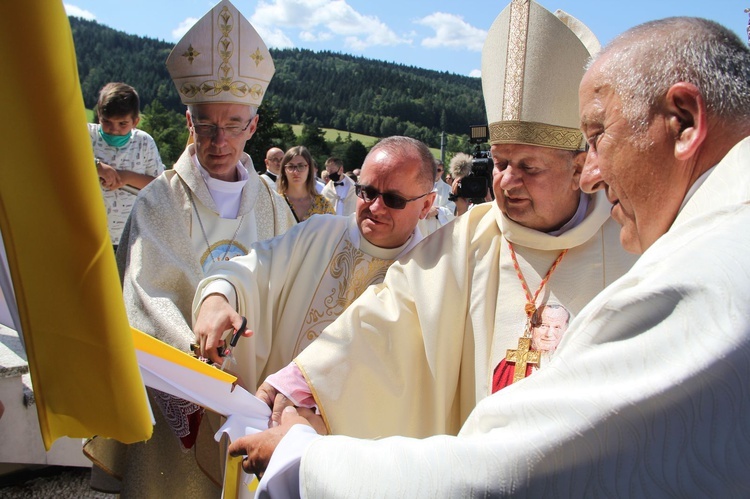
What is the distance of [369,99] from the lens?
9412cm

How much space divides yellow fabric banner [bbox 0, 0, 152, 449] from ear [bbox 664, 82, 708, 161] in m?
1.12

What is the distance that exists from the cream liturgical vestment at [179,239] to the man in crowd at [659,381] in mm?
1738

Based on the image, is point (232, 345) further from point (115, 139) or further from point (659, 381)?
point (115, 139)

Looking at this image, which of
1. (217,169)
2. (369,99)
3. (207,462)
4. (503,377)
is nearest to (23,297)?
(503,377)

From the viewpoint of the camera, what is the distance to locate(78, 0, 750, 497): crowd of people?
1.02m

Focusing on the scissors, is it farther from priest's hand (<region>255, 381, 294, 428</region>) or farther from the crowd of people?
priest's hand (<region>255, 381, 294, 428</region>)

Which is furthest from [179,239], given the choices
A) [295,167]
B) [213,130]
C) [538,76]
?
[295,167]

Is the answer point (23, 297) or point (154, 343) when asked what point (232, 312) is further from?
point (23, 297)

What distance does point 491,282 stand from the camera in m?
2.58

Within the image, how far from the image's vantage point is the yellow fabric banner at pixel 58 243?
3.12 feet

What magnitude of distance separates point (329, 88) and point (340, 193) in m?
87.3

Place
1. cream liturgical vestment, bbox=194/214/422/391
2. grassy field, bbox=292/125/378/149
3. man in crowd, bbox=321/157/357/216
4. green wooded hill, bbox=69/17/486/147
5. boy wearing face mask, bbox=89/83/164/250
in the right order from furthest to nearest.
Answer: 1. green wooded hill, bbox=69/17/486/147
2. grassy field, bbox=292/125/378/149
3. man in crowd, bbox=321/157/357/216
4. boy wearing face mask, bbox=89/83/164/250
5. cream liturgical vestment, bbox=194/214/422/391

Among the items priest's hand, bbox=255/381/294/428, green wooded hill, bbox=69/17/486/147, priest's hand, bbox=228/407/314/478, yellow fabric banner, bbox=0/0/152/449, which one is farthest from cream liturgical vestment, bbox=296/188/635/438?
green wooded hill, bbox=69/17/486/147

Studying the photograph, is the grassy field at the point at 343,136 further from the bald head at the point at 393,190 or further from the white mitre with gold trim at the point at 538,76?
the bald head at the point at 393,190
